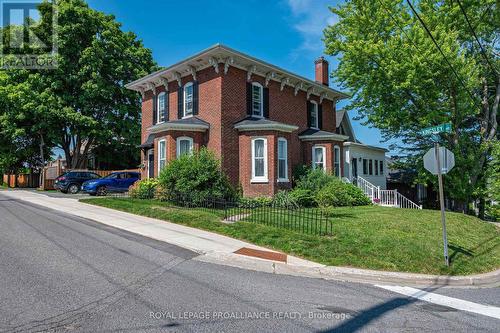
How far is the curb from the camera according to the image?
7.19 meters

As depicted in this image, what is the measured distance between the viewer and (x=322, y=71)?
2552 centimetres

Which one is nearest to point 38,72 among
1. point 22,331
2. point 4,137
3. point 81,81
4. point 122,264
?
point 81,81

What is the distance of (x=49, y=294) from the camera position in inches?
203

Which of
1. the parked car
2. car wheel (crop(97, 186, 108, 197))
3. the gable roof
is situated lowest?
car wheel (crop(97, 186, 108, 197))

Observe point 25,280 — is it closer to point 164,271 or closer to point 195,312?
point 164,271

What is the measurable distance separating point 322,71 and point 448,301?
21746 mm

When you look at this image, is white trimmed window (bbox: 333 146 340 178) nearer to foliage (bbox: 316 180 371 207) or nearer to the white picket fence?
the white picket fence

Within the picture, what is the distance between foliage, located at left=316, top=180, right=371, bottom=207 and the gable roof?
6.92 m

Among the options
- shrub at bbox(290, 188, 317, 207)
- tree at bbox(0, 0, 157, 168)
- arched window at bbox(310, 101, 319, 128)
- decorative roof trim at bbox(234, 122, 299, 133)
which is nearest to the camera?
shrub at bbox(290, 188, 317, 207)

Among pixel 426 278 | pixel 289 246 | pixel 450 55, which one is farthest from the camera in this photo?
pixel 450 55

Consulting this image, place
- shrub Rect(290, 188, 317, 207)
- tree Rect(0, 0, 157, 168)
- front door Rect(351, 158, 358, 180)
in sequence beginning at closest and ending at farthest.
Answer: shrub Rect(290, 188, 317, 207)
front door Rect(351, 158, 358, 180)
tree Rect(0, 0, 157, 168)

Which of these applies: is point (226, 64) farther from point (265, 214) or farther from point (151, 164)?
point (265, 214)

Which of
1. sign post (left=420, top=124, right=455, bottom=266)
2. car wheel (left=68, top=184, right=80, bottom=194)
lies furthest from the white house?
car wheel (left=68, top=184, right=80, bottom=194)

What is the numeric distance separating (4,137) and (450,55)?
3520 cm
